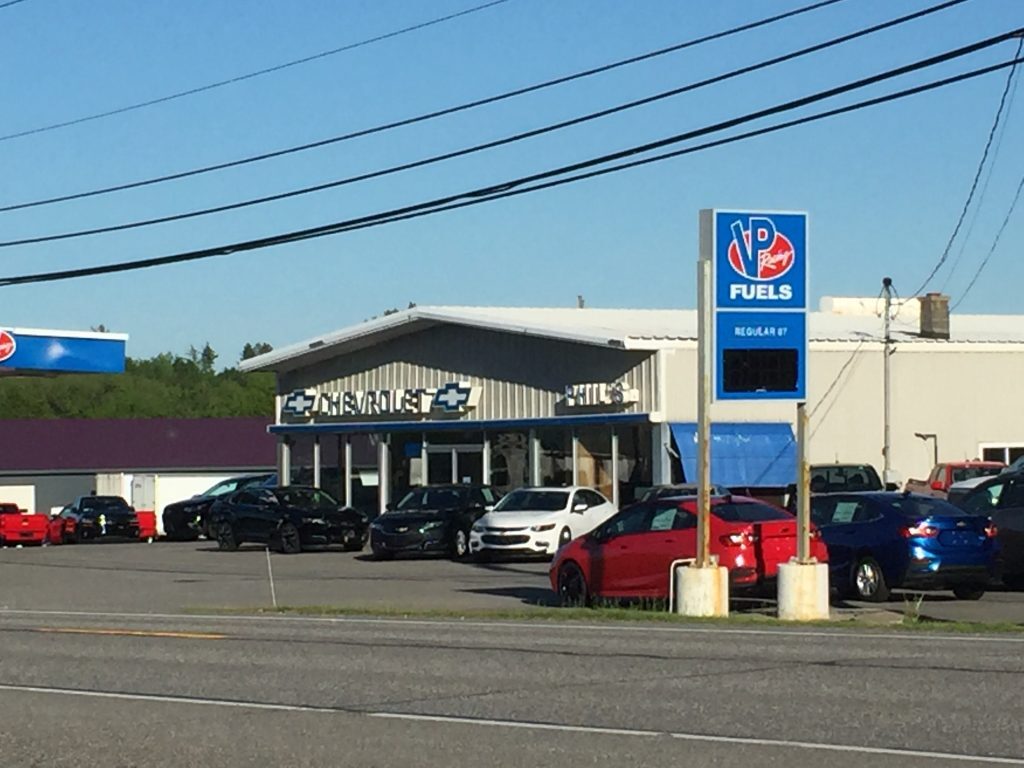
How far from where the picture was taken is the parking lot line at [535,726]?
1011 centimetres

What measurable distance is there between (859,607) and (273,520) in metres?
21.7

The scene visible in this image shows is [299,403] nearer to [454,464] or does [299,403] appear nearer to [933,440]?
[454,464]

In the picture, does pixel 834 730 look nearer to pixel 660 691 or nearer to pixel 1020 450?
pixel 660 691

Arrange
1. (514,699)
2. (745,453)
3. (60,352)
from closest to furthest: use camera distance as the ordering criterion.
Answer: (514,699), (745,453), (60,352)

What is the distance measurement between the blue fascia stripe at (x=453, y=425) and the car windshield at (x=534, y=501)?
567 cm

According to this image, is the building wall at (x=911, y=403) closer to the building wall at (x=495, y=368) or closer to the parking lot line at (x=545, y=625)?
the building wall at (x=495, y=368)

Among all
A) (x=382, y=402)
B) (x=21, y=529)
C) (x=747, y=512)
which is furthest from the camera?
(x=21, y=529)

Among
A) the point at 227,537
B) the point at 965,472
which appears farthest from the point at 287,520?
the point at 965,472

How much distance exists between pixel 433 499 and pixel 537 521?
4210 millimetres

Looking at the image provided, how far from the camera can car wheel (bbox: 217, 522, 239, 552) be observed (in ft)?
145

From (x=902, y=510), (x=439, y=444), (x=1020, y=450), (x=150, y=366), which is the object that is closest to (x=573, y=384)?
(x=439, y=444)

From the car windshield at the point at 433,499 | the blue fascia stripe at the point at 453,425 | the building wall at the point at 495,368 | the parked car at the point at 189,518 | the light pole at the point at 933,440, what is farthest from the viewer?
the parked car at the point at 189,518

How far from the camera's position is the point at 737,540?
23109 mm

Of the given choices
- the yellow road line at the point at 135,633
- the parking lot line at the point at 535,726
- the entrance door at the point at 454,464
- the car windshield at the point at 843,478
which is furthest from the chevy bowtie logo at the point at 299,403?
the parking lot line at the point at 535,726
